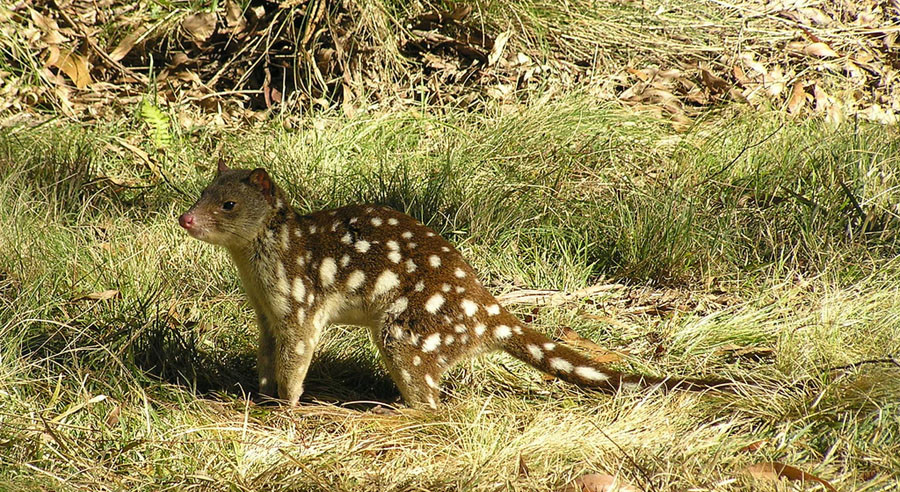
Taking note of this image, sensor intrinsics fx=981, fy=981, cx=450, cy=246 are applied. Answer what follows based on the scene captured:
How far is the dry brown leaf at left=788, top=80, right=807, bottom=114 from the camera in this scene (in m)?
7.06

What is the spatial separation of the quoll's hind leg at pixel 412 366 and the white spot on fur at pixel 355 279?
9.6 inches

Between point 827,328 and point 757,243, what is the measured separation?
3.28 feet

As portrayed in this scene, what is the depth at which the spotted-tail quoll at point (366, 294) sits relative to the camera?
416 cm

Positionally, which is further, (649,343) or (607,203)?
(607,203)

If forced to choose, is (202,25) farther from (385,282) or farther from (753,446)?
(753,446)

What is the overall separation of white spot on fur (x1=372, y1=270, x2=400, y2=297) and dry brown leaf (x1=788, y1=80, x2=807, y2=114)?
3991mm

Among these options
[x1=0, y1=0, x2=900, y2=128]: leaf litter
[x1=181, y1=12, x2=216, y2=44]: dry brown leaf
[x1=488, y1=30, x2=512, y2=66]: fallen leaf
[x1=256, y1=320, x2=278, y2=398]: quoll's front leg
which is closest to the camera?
[x1=256, y1=320, x2=278, y2=398]: quoll's front leg

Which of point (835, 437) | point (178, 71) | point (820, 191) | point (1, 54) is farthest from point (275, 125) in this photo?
point (835, 437)

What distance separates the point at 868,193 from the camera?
18.0ft

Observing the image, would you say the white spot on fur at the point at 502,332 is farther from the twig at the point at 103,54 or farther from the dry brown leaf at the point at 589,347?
the twig at the point at 103,54

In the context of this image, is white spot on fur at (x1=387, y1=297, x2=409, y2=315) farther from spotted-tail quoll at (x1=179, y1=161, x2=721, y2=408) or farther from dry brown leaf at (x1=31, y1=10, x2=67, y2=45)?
dry brown leaf at (x1=31, y1=10, x2=67, y2=45)

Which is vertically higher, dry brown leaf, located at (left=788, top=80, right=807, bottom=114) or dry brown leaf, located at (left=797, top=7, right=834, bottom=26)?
→ dry brown leaf, located at (left=797, top=7, right=834, bottom=26)

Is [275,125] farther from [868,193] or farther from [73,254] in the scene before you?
[868,193]

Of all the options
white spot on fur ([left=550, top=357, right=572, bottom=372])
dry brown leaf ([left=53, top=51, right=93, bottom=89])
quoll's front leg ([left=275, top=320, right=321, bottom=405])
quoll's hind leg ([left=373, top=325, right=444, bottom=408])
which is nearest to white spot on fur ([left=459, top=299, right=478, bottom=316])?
quoll's hind leg ([left=373, top=325, right=444, bottom=408])
